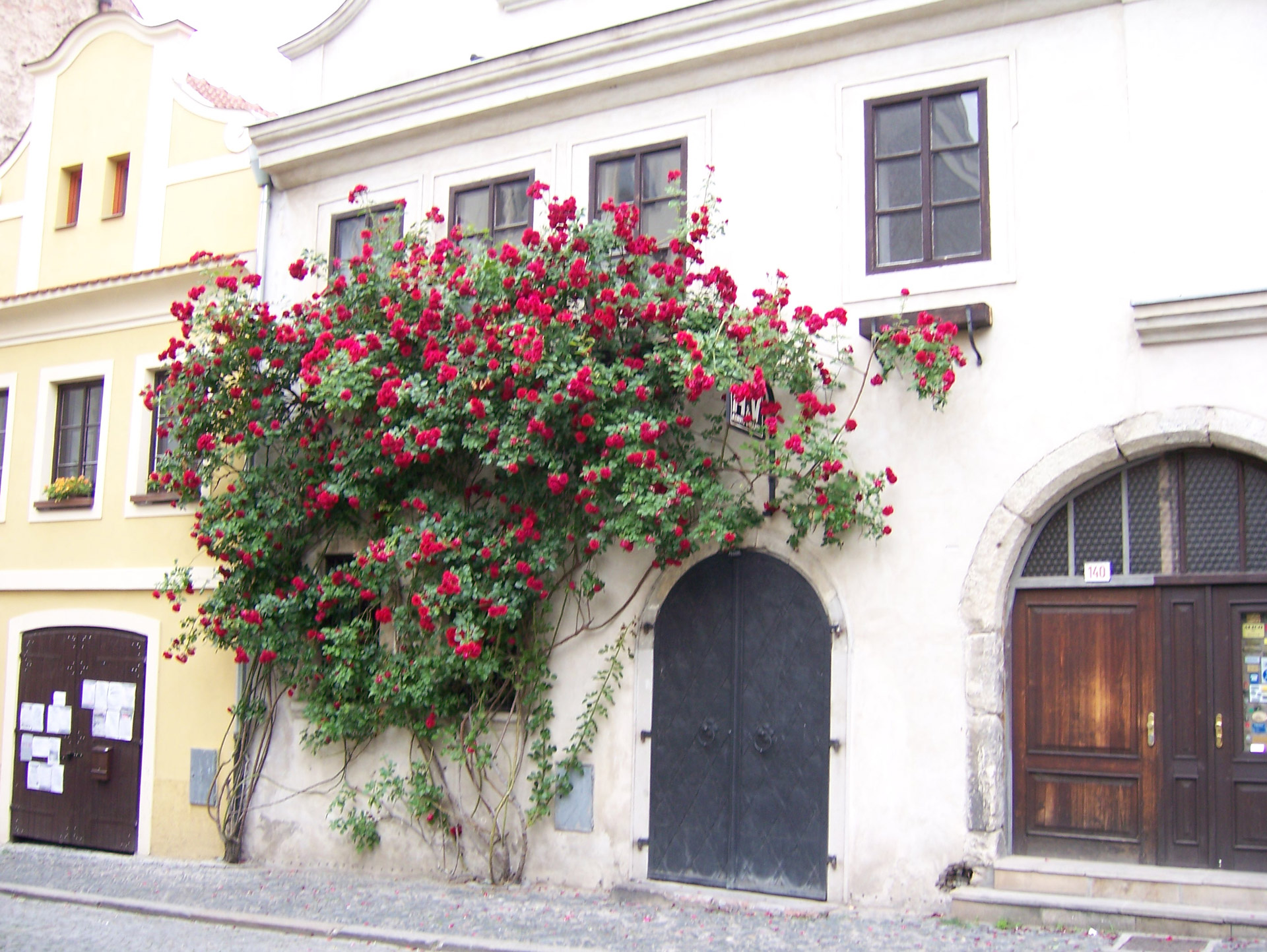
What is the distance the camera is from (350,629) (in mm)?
9727

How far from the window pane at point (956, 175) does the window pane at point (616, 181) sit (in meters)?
2.41

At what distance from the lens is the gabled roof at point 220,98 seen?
12648mm

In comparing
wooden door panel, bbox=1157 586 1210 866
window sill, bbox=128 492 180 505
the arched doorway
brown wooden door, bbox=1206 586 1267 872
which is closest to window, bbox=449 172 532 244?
window sill, bbox=128 492 180 505

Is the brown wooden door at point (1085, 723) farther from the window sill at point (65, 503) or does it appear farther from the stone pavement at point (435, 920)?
the window sill at point (65, 503)

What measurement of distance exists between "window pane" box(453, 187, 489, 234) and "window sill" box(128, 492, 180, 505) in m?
3.67

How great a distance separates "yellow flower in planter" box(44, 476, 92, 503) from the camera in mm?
12375

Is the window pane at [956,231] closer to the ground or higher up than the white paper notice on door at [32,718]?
higher up

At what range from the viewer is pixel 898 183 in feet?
28.6

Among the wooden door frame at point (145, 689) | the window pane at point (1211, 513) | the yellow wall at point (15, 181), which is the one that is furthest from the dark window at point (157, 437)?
the window pane at point (1211, 513)

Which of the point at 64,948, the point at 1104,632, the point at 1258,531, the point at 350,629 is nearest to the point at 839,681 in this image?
the point at 1104,632

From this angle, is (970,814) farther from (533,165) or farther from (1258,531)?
(533,165)

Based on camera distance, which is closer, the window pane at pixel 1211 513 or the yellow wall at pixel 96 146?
the window pane at pixel 1211 513

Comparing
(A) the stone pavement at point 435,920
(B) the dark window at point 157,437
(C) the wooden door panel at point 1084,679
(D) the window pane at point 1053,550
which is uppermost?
(B) the dark window at point 157,437

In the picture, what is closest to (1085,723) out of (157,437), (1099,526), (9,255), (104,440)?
(1099,526)
